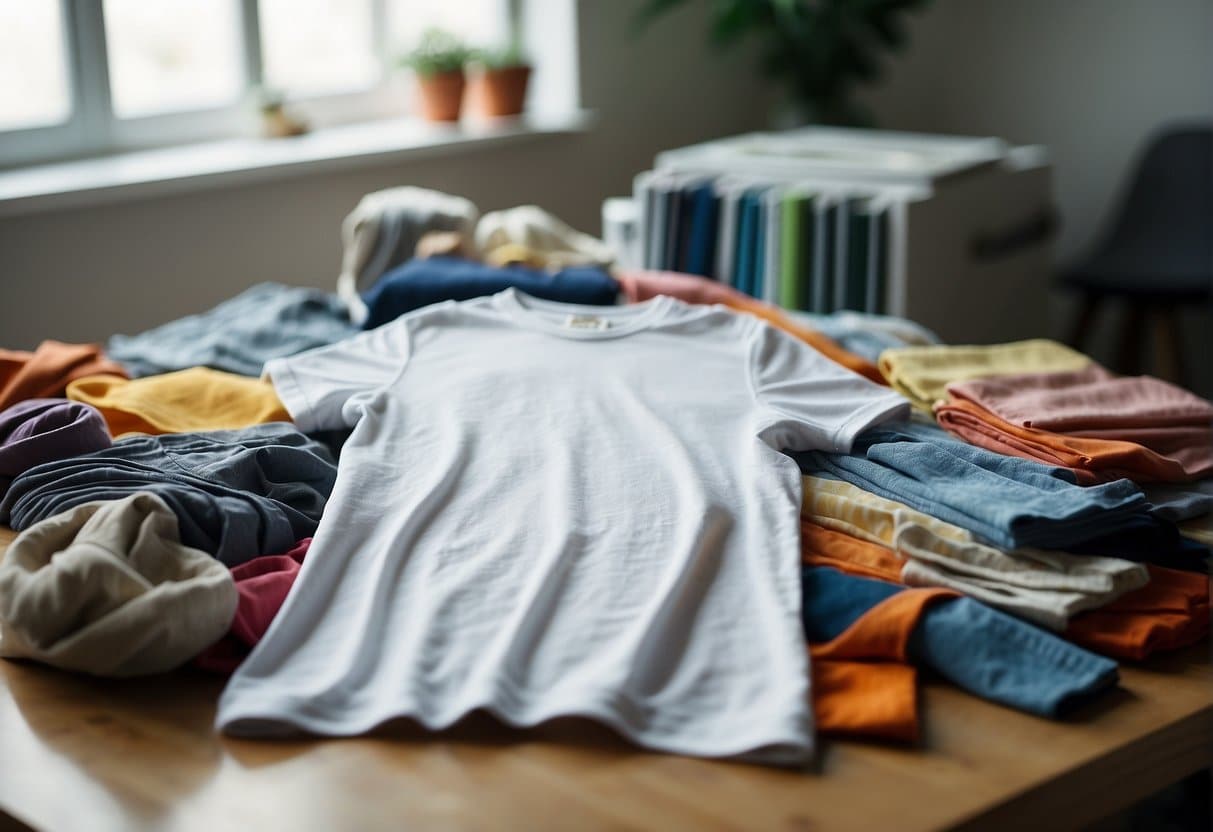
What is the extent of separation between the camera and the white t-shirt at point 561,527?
1.03m

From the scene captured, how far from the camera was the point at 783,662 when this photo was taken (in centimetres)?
104

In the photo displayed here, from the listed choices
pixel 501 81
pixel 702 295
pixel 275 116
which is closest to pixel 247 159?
pixel 275 116

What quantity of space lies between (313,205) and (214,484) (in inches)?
76.6

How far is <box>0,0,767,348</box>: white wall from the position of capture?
2.71 m

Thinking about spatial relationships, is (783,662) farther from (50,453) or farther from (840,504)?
(50,453)

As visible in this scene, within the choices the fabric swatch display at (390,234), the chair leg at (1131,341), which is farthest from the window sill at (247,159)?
the chair leg at (1131,341)

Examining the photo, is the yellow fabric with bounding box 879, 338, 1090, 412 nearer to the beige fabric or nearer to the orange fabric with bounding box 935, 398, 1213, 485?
the orange fabric with bounding box 935, 398, 1213, 485

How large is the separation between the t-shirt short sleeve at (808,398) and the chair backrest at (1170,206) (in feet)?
7.23

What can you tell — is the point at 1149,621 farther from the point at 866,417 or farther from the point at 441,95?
the point at 441,95

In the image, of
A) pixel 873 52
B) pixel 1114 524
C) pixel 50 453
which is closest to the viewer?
pixel 1114 524

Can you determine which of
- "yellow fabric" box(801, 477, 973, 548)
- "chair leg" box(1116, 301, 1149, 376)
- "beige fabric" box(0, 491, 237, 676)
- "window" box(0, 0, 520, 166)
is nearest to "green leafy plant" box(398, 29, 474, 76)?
"window" box(0, 0, 520, 166)

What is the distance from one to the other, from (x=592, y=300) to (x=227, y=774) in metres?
0.97

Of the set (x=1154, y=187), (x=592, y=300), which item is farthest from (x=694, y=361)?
(x=1154, y=187)

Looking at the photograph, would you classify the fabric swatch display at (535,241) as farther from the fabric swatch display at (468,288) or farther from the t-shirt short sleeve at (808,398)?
the t-shirt short sleeve at (808,398)
